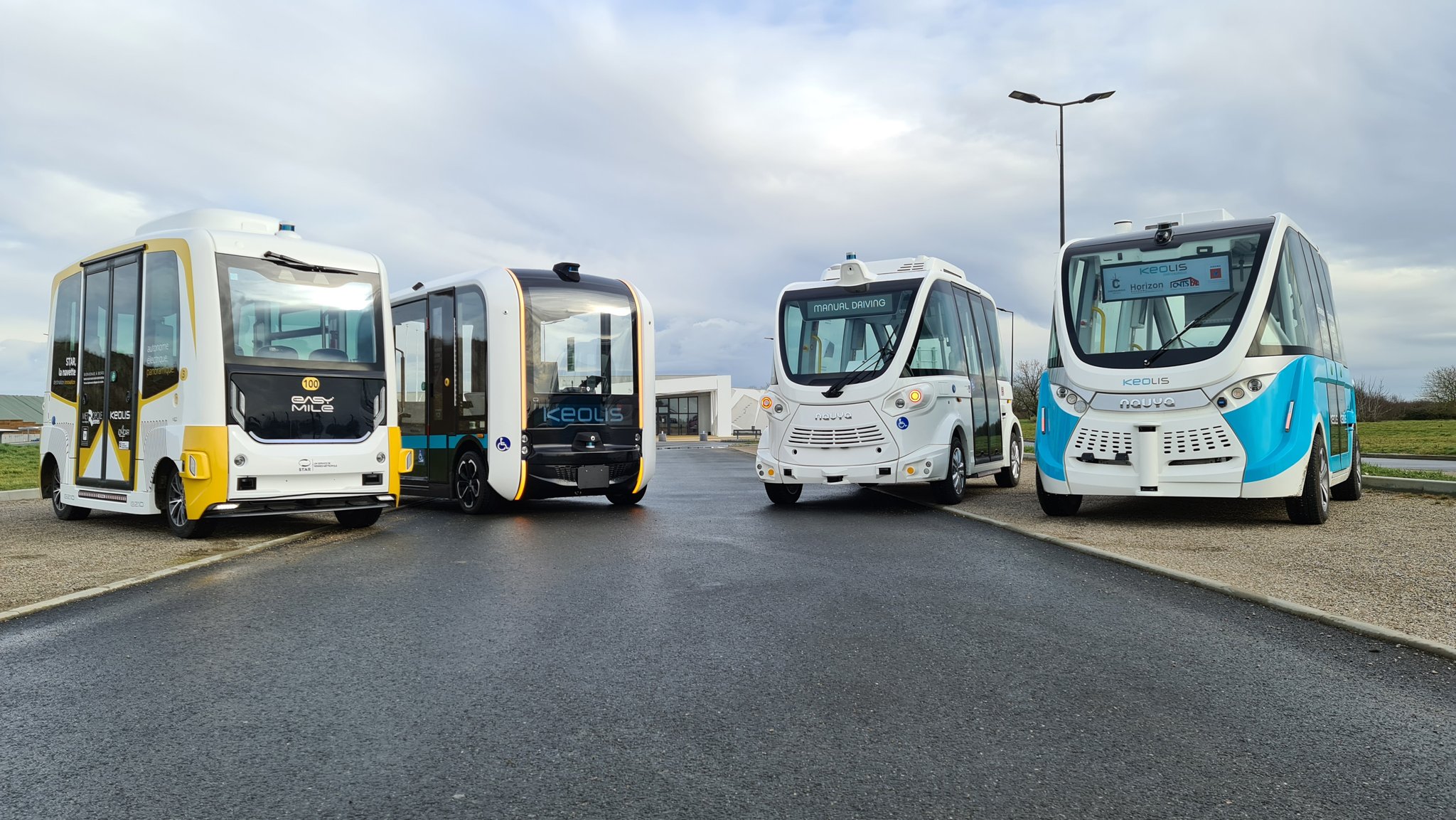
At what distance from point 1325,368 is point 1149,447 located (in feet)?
9.34

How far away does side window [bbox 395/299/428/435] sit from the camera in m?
14.7

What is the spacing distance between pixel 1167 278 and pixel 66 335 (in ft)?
39.8

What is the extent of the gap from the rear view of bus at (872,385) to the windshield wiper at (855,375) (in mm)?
12

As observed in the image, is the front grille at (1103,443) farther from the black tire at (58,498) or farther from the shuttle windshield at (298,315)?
the black tire at (58,498)

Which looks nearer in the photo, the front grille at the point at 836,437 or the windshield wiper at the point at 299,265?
the windshield wiper at the point at 299,265

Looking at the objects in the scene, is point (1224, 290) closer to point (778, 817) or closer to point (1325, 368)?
point (1325, 368)

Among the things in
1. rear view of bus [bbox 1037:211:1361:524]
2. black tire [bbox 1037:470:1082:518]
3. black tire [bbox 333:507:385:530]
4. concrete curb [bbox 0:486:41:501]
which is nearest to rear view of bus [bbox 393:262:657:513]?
black tire [bbox 333:507:385:530]

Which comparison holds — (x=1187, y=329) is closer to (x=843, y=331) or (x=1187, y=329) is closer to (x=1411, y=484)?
(x=843, y=331)

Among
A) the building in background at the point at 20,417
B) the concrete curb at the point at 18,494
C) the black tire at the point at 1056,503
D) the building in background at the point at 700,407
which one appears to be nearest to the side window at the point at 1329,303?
the black tire at the point at 1056,503

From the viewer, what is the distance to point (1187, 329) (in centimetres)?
1096

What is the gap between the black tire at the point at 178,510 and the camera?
1057cm

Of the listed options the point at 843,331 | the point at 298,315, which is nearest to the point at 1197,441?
the point at 843,331

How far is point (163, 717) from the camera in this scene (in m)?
4.33

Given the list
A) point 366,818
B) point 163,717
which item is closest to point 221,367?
point 163,717
